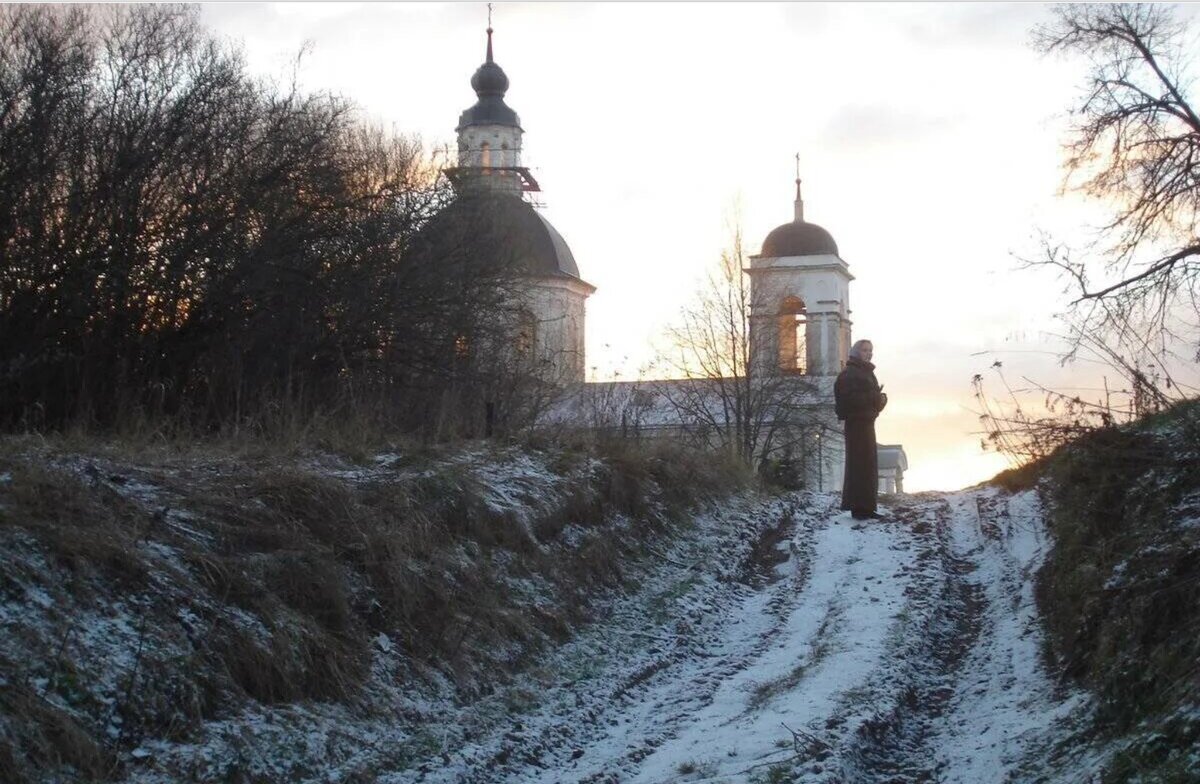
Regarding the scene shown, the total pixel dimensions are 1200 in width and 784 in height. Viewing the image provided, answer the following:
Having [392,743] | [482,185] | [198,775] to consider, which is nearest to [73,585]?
[198,775]

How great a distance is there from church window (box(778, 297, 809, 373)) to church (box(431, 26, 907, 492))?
7 cm

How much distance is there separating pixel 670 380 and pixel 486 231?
26.8 meters

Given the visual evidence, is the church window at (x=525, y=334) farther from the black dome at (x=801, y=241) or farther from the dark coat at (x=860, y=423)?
the black dome at (x=801, y=241)

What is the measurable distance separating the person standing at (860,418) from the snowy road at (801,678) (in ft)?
4.02

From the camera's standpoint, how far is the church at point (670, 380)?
25.8m

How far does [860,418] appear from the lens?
1645 centimetres

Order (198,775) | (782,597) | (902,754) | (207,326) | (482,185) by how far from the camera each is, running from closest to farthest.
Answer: (198,775)
(902,754)
(782,597)
(207,326)
(482,185)

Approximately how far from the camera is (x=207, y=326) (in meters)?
18.5

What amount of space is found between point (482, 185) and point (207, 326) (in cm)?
859

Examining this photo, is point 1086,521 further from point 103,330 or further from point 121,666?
point 103,330

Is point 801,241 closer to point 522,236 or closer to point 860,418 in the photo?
point 522,236

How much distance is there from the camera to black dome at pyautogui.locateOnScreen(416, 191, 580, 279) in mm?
21875

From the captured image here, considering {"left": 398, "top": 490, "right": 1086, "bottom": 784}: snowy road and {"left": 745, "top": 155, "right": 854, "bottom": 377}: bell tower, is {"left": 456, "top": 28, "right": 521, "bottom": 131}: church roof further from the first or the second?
{"left": 398, "top": 490, "right": 1086, "bottom": 784}: snowy road

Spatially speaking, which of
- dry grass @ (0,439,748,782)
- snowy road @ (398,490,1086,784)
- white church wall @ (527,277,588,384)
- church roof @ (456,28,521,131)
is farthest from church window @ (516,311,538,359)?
church roof @ (456,28,521,131)
